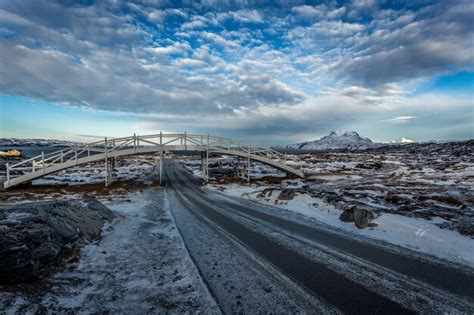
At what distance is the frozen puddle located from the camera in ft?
17.7

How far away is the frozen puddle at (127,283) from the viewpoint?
5387 millimetres

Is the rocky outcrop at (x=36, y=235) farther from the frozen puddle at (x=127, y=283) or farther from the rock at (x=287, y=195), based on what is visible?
the rock at (x=287, y=195)

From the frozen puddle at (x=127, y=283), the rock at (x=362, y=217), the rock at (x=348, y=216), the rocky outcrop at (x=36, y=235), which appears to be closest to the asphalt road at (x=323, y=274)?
the frozen puddle at (x=127, y=283)

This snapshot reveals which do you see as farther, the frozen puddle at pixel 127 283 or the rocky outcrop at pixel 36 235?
the rocky outcrop at pixel 36 235

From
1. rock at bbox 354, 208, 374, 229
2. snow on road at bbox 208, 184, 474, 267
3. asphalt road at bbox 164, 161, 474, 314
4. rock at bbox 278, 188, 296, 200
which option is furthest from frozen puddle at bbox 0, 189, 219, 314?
rock at bbox 278, 188, 296, 200

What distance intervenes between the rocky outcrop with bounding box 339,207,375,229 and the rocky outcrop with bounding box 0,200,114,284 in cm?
1193

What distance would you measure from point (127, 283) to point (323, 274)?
526 centimetres

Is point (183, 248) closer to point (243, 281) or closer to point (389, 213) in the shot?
point (243, 281)

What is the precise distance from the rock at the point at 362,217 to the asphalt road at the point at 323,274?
1943 millimetres

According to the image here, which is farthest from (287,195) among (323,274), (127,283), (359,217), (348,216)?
(127,283)

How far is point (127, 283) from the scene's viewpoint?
259 inches

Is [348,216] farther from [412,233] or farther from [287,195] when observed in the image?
[287,195]

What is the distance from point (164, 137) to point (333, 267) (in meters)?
28.4

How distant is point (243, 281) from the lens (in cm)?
670
